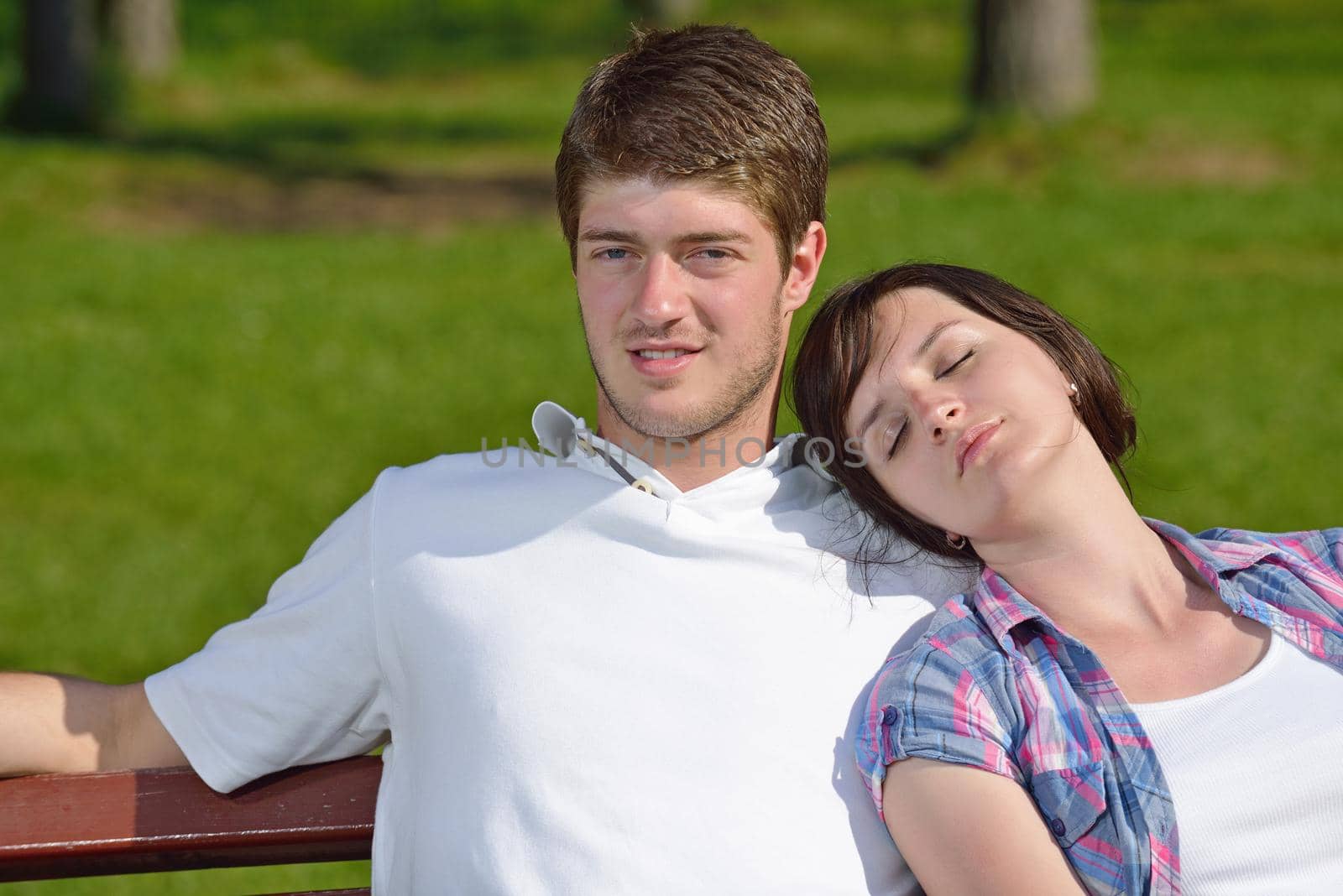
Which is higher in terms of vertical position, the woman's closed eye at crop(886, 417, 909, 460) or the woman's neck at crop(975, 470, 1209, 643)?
the woman's closed eye at crop(886, 417, 909, 460)

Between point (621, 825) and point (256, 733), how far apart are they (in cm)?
69

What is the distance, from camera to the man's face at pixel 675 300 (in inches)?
110

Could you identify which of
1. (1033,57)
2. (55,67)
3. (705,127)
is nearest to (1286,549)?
(705,127)

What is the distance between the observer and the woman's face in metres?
2.73

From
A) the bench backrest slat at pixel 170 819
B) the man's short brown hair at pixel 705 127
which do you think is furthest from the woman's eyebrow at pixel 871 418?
the bench backrest slat at pixel 170 819

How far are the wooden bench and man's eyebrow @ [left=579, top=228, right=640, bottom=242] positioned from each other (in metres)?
1.07

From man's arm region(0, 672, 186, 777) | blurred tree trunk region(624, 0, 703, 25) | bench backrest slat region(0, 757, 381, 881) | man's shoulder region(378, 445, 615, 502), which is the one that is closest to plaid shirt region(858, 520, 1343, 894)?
man's shoulder region(378, 445, 615, 502)

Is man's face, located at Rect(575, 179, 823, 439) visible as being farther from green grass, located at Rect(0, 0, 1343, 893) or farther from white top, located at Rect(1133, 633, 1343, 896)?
green grass, located at Rect(0, 0, 1343, 893)

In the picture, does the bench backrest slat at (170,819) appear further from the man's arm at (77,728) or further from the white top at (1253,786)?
the white top at (1253,786)

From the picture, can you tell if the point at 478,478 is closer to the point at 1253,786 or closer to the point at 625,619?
the point at 625,619

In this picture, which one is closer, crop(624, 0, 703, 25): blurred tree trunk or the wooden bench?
the wooden bench

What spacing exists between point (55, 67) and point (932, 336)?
1309 centimetres

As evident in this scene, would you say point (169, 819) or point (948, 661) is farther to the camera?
point (169, 819)

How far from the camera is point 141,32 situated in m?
19.7
